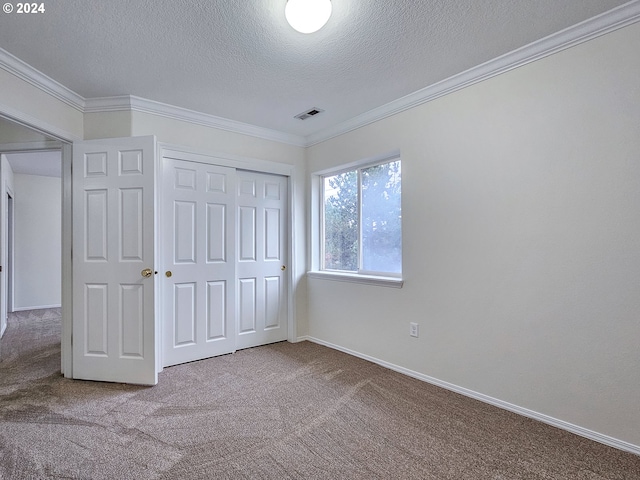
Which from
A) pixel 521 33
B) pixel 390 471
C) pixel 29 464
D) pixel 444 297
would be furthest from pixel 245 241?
pixel 521 33

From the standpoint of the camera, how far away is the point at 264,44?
6.94ft

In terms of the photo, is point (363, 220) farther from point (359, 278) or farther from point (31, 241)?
A: point (31, 241)

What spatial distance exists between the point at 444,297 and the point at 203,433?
195 centimetres

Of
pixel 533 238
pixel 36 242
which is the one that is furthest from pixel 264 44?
pixel 36 242

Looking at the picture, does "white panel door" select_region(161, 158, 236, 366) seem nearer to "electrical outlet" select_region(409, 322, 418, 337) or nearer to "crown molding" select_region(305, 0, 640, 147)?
"crown molding" select_region(305, 0, 640, 147)

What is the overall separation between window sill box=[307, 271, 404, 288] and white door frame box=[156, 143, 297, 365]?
354mm

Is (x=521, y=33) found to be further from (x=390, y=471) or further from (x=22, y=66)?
(x=22, y=66)

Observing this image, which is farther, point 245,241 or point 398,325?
point 245,241

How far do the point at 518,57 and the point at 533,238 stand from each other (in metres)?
1.21

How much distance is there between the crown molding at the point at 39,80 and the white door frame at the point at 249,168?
2.36 feet

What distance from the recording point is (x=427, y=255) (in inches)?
109

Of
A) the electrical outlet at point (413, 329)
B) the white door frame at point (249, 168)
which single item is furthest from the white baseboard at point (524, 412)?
the white door frame at point (249, 168)

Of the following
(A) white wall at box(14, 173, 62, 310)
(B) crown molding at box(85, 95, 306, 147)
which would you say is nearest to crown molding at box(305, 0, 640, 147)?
(B) crown molding at box(85, 95, 306, 147)

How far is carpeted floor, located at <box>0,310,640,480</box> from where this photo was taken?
5.52ft
